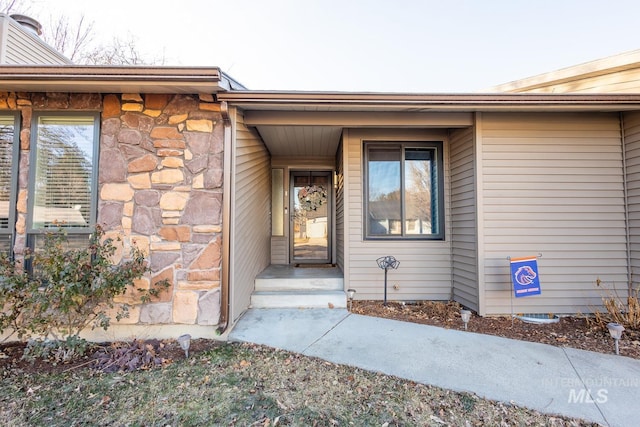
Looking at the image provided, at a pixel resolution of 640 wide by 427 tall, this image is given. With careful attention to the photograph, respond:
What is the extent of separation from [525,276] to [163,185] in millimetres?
4277

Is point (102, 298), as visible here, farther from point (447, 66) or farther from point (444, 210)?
point (447, 66)

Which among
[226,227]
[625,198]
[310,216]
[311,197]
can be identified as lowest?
[226,227]

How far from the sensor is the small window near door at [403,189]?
4.40 m

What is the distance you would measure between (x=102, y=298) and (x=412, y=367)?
2.84 m

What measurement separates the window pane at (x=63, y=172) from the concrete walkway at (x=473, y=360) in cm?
215

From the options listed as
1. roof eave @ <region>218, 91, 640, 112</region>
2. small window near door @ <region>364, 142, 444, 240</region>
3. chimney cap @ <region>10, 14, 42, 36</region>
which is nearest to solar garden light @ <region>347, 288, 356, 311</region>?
small window near door @ <region>364, 142, 444, 240</region>

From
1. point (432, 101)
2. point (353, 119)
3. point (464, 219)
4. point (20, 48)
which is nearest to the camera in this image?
point (432, 101)

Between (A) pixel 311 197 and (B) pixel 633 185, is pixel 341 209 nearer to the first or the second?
(A) pixel 311 197

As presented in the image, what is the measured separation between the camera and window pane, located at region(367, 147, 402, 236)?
14.5ft

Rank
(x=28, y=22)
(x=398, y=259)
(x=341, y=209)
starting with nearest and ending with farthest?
1. (x=398, y=259)
2. (x=341, y=209)
3. (x=28, y=22)

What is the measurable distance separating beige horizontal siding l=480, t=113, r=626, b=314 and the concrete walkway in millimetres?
1096

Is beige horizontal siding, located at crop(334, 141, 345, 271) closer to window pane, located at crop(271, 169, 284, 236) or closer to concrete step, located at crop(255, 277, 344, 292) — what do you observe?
concrete step, located at crop(255, 277, 344, 292)

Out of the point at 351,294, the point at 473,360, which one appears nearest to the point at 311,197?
the point at 351,294

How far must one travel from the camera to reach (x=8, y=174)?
306 cm
